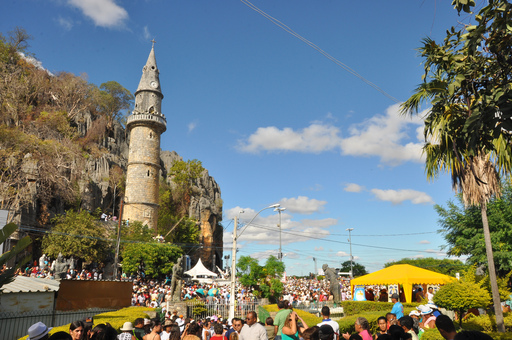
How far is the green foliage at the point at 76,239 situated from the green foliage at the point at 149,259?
2.44 m

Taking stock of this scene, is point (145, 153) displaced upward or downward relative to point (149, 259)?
upward

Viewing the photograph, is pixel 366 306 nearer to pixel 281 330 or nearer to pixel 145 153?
pixel 281 330

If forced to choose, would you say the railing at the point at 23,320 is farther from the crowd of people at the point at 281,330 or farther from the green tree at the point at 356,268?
the green tree at the point at 356,268

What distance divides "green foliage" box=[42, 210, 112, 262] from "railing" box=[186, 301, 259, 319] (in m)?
17.6

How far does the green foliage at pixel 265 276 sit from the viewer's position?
941 inches

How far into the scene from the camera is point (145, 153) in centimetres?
4578

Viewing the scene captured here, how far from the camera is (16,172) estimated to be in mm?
31688

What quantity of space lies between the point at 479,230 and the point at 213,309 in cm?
1760

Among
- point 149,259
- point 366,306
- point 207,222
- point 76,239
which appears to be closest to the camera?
point 366,306

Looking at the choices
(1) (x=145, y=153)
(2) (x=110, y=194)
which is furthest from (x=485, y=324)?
(2) (x=110, y=194)

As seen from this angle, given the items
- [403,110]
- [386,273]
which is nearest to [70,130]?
[386,273]

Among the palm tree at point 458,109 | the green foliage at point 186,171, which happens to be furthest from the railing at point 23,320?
the green foliage at point 186,171

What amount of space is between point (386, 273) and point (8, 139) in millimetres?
32816

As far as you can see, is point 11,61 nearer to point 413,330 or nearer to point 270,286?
point 270,286
